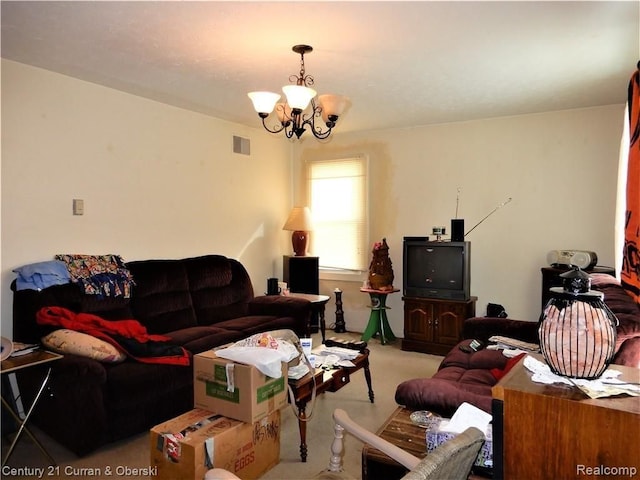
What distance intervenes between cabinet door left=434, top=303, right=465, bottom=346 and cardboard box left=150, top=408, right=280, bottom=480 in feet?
8.51

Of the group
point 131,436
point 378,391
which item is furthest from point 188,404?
point 378,391

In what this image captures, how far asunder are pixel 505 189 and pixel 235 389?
3.59 meters

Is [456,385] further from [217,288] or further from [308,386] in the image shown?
[217,288]

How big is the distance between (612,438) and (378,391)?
104 inches

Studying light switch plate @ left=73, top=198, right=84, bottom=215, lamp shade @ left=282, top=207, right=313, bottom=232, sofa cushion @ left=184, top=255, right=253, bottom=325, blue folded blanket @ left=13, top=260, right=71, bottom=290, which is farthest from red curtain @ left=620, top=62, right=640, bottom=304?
light switch plate @ left=73, top=198, right=84, bottom=215

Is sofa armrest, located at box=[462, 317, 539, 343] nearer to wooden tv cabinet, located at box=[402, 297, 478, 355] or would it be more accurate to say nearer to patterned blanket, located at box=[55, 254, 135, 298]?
wooden tv cabinet, located at box=[402, 297, 478, 355]

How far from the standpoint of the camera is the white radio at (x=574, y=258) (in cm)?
384

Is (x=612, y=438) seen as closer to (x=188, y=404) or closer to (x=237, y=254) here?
(x=188, y=404)

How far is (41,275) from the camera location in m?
2.99

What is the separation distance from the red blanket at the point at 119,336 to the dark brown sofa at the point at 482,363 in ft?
5.02

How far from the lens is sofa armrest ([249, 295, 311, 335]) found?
4.24 meters

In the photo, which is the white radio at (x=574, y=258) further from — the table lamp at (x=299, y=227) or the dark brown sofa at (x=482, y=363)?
the table lamp at (x=299, y=227)

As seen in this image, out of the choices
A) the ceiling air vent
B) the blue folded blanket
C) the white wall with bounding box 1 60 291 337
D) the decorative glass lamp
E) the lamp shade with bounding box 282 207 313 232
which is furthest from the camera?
the lamp shade with bounding box 282 207 313 232

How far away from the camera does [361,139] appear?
5402mm
